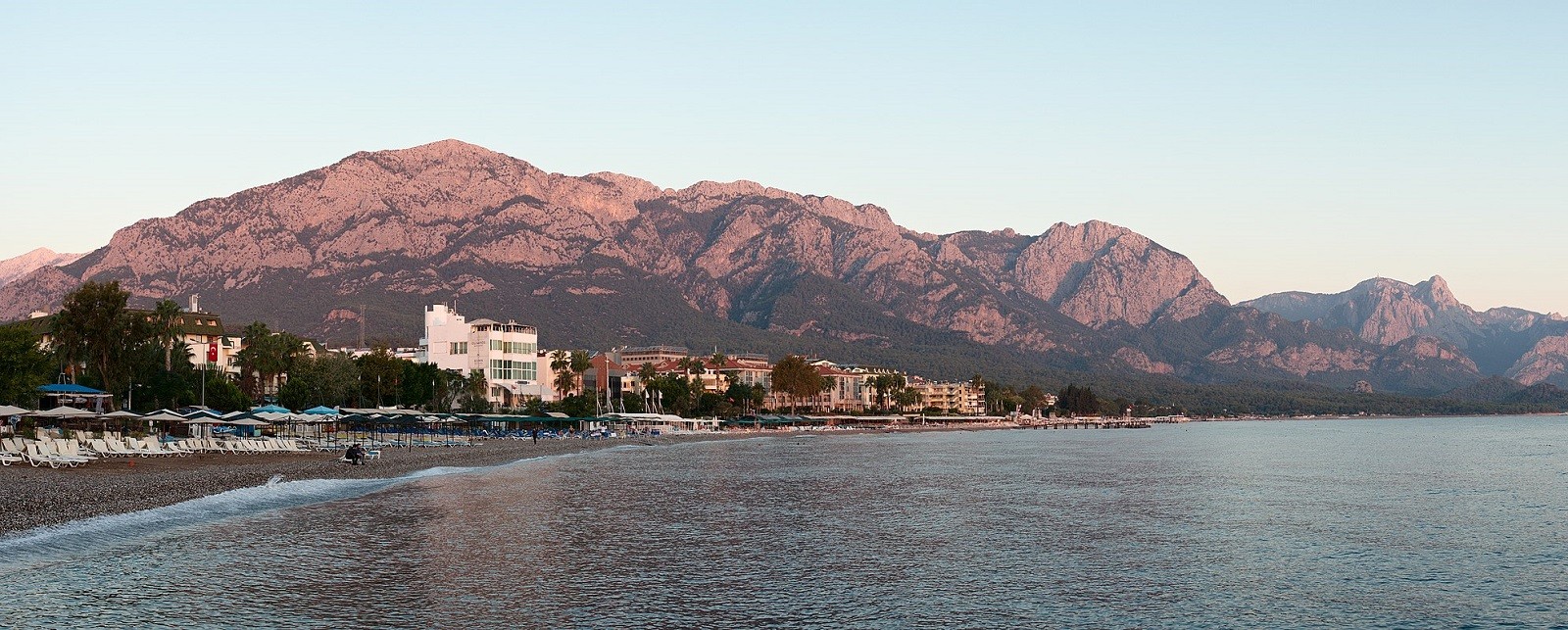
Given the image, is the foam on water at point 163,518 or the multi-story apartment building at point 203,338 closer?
the foam on water at point 163,518

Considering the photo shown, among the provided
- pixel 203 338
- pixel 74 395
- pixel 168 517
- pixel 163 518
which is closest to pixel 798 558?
pixel 163 518

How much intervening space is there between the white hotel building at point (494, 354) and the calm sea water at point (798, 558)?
393 ft

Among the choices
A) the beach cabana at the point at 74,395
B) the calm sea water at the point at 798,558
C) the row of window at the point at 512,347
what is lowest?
the calm sea water at the point at 798,558

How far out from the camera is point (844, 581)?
2828cm

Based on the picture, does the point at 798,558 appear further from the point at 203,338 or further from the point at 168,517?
the point at 203,338

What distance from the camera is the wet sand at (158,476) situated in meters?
38.9

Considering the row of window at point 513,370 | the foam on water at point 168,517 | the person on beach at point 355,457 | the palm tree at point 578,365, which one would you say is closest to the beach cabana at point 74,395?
the person on beach at point 355,457

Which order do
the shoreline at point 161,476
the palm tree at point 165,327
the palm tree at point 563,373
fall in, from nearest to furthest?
the shoreline at point 161,476 < the palm tree at point 165,327 < the palm tree at point 563,373

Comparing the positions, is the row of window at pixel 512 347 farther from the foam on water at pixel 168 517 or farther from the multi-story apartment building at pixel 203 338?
the foam on water at pixel 168 517

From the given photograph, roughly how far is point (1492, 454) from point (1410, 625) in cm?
9554

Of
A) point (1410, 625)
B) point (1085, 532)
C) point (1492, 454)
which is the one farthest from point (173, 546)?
point (1492, 454)

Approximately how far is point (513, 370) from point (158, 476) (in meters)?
127

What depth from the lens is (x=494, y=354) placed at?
17588cm

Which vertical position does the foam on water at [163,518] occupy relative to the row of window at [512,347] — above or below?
below
